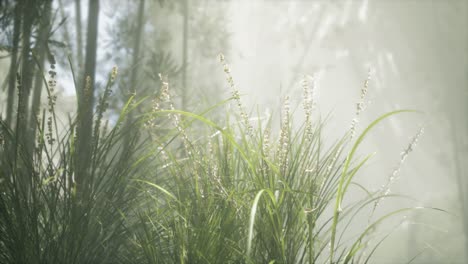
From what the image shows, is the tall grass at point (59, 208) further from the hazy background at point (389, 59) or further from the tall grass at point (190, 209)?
the hazy background at point (389, 59)

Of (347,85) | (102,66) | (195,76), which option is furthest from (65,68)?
(347,85)

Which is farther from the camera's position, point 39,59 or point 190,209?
point 39,59

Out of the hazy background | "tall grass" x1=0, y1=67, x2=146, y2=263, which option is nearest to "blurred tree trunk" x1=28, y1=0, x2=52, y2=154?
"tall grass" x1=0, y1=67, x2=146, y2=263

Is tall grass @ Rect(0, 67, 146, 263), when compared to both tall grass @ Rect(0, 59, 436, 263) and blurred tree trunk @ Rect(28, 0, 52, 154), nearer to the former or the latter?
tall grass @ Rect(0, 59, 436, 263)

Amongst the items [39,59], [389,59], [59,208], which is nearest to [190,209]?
[59,208]

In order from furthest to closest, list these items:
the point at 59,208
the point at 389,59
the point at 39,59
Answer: the point at 389,59
the point at 39,59
the point at 59,208

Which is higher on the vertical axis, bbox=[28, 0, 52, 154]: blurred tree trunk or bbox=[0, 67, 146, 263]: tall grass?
bbox=[28, 0, 52, 154]: blurred tree trunk

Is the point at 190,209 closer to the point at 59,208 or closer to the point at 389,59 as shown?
the point at 59,208

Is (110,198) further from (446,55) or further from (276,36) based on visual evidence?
(276,36)

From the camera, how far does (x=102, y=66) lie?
1177 centimetres

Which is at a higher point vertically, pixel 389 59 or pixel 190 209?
pixel 389 59

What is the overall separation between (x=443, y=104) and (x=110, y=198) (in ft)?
48.7

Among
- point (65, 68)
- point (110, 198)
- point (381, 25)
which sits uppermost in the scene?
point (381, 25)

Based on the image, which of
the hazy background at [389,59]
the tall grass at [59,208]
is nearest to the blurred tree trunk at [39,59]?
the tall grass at [59,208]
